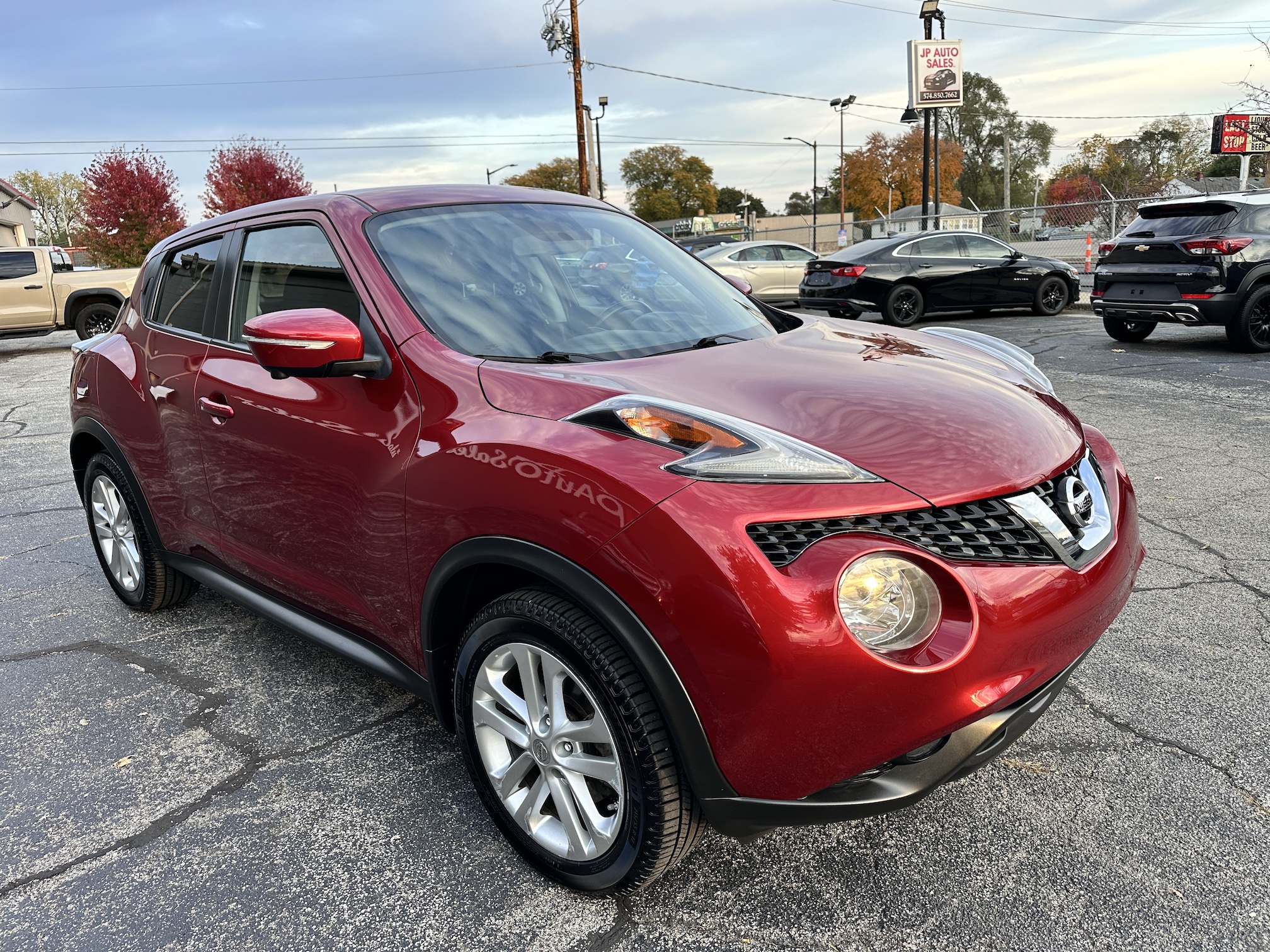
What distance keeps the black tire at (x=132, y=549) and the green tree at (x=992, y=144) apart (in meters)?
96.0

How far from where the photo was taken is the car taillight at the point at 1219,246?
385 inches

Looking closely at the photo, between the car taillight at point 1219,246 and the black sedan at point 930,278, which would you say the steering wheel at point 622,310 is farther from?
the black sedan at point 930,278

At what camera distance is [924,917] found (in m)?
2.12

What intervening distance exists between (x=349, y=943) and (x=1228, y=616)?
134 inches

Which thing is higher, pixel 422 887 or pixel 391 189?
pixel 391 189

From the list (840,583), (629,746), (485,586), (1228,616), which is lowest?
(1228,616)

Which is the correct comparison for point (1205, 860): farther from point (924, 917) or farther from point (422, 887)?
point (422, 887)

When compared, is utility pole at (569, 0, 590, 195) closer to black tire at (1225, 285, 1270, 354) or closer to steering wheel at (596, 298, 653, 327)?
black tire at (1225, 285, 1270, 354)

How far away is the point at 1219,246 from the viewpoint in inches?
387

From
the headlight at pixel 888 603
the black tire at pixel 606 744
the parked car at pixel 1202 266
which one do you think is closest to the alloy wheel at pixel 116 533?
the black tire at pixel 606 744

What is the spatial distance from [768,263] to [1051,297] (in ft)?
17.7

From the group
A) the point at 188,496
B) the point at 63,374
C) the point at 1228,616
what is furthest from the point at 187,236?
the point at 63,374

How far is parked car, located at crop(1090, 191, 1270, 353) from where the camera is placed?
983 cm

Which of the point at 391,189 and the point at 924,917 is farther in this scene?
the point at 391,189
